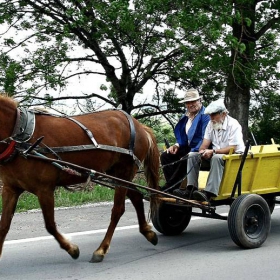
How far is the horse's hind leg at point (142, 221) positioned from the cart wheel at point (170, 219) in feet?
0.79

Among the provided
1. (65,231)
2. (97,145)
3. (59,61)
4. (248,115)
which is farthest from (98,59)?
(97,145)

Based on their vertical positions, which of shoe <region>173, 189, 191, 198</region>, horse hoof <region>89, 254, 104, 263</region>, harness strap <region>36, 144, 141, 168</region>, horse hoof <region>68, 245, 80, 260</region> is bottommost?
horse hoof <region>89, 254, 104, 263</region>

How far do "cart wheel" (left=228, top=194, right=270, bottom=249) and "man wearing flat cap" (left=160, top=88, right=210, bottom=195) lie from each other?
37.6 inches

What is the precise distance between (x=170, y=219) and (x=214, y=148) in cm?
113

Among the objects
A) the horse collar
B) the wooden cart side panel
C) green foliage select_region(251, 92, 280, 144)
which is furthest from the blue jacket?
green foliage select_region(251, 92, 280, 144)

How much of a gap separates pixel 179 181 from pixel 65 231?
1794mm

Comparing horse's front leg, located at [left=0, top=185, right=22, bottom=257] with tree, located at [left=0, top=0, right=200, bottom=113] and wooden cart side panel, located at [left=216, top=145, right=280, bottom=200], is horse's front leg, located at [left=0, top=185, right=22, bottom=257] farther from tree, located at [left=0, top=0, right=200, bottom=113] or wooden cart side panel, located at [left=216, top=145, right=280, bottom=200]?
tree, located at [left=0, top=0, right=200, bottom=113]

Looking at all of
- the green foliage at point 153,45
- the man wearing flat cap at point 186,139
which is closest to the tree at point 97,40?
the green foliage at point 153,45

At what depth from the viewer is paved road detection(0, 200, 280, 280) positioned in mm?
6074

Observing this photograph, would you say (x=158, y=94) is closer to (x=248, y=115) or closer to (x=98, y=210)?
(x=248, y=115)

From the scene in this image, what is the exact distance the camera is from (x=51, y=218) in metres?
6.35

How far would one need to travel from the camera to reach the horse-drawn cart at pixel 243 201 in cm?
696

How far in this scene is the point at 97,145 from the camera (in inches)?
264

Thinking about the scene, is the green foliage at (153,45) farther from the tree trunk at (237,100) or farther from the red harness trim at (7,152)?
the red harness trim at (7,152)
